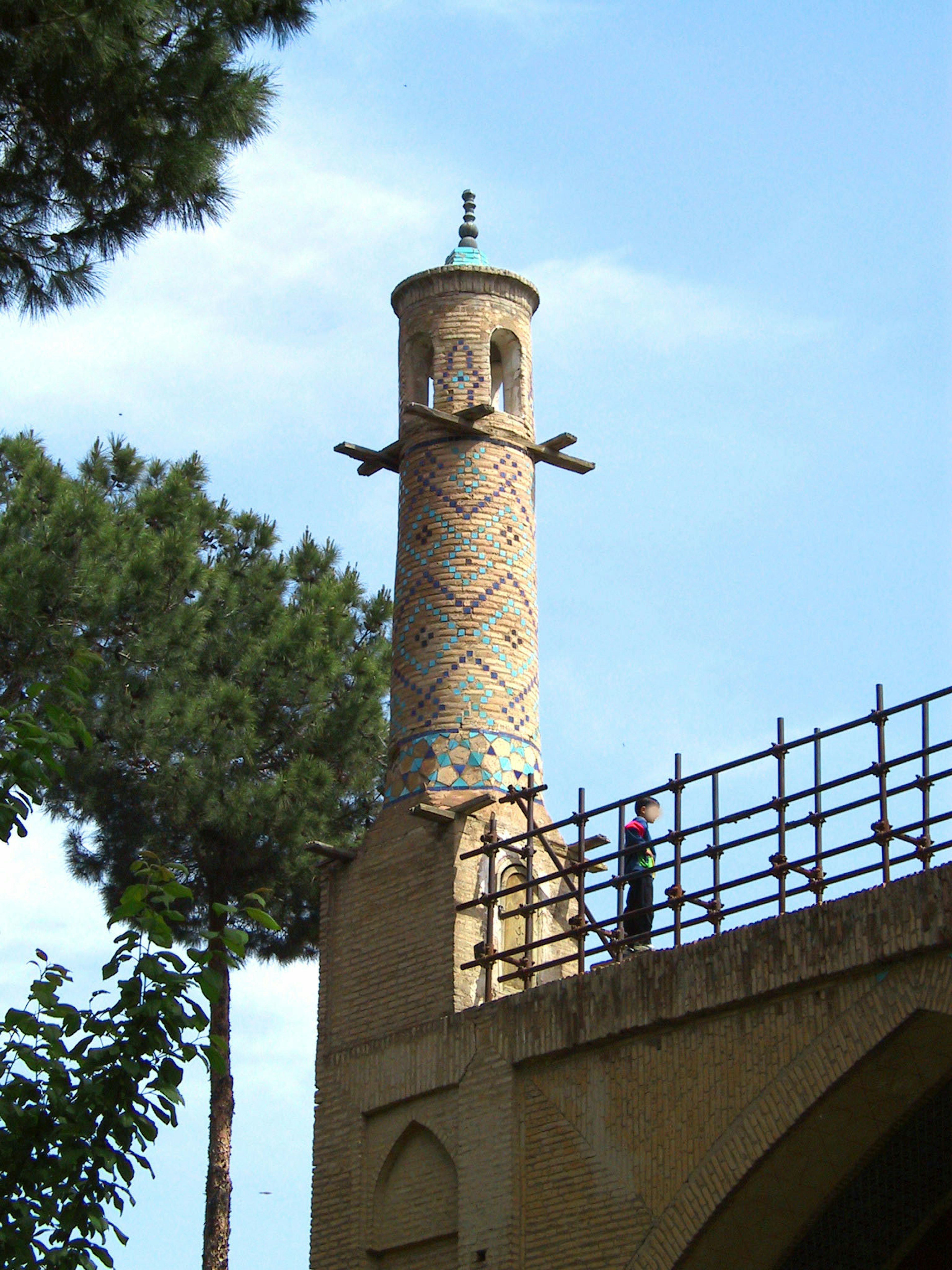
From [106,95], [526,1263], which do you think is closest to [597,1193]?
[526,1263]

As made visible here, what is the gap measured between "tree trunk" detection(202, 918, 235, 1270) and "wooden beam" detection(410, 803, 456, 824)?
3.54 meters

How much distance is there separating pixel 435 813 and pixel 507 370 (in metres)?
3.41

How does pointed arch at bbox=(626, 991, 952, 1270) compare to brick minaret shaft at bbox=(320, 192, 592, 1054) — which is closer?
pointed arch at bbox=(626, 991, 952, 1270)

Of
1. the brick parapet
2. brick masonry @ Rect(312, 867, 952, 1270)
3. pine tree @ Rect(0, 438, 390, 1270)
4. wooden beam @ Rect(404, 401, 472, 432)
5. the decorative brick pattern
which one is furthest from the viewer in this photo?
pine tree @ Rect(0, 438, 390, 1270)

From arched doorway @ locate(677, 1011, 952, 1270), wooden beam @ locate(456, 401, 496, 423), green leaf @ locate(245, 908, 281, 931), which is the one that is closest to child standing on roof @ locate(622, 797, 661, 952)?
arched doorway @ locate(677, 1011, 952, 1270)

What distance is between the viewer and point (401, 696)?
42.2 ft

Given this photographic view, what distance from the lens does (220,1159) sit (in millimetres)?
15586

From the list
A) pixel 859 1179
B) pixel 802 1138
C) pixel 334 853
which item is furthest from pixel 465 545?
pixel 802 1138

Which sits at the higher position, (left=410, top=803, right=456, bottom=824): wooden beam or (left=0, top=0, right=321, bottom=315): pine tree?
(left=0, top=0, right=321, bottom=315): pine tree

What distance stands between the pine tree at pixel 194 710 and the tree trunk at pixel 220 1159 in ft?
0.09

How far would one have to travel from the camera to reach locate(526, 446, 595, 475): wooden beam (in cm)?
1373

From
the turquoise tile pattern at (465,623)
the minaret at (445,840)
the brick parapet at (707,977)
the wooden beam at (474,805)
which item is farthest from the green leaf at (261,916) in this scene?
the turquoise tile pattern at (465,623)

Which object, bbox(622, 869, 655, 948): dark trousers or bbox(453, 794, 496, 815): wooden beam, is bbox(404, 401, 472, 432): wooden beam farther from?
bbox(622, 869, 655, 948): dark trousers

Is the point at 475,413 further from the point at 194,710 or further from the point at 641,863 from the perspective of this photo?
the point at 194,710
